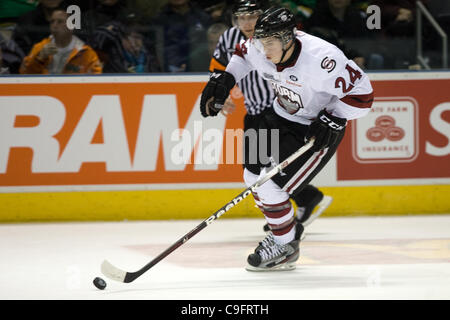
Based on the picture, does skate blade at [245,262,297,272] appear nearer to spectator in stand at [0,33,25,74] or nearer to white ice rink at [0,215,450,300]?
white ice rink at [0,215,450,300]

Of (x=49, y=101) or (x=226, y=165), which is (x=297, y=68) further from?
(x=49, y=101)

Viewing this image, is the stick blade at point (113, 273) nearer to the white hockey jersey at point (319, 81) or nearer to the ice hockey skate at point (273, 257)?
the ice hockey skate at point (273, 257)

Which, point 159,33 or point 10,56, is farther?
point 159,33

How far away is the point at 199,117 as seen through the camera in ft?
18.5

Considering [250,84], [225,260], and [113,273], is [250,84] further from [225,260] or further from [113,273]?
[113,273]

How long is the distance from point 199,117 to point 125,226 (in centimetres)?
87

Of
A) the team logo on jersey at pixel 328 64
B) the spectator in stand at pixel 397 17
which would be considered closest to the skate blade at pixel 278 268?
the team logo on jersey at pixel 328 64

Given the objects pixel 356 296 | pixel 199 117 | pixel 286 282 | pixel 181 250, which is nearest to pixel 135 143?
pixel 199 117

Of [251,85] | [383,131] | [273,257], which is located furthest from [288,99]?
[383,131]

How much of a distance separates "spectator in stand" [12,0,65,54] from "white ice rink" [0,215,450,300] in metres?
1.24

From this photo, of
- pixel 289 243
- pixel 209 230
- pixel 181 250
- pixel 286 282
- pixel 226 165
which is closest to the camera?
pixel 286 282

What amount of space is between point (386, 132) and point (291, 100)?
2035mm

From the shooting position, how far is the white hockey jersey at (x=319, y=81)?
142 inches

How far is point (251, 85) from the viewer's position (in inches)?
195
